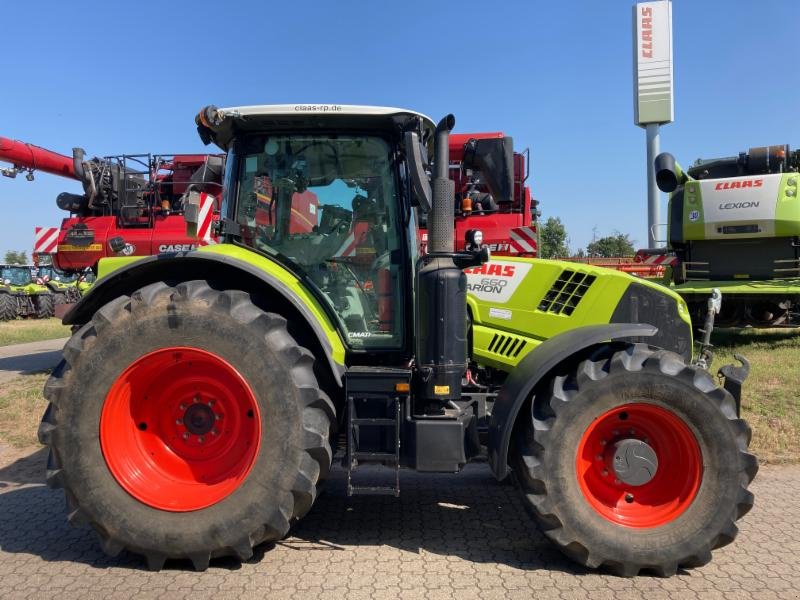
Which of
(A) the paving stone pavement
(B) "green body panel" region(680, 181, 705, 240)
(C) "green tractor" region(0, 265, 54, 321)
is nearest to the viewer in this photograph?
(A) the paving stone pavement

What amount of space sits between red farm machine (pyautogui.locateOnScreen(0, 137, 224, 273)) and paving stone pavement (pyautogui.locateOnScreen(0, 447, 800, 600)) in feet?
18.4

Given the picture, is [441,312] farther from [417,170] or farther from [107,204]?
[107,204]

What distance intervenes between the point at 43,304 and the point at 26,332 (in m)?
6.09

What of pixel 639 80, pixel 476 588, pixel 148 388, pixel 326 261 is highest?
pixel 639 80

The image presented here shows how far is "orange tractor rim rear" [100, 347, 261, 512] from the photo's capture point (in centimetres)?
287

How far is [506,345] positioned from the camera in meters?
3.52

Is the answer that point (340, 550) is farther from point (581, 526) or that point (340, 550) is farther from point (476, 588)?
point (581, 526)

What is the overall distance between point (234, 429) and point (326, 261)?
110 cm

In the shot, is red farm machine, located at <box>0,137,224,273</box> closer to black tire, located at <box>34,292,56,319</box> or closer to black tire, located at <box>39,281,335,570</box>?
black tire, located at <box>39,281,335,570</box>

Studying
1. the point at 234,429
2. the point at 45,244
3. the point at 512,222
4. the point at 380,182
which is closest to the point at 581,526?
the point at 234,429

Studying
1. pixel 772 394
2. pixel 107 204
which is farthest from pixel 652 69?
pixel 107 204

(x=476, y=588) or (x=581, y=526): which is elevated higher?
(x=581, y=526)

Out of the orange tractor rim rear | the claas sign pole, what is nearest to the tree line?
the claas sign pole

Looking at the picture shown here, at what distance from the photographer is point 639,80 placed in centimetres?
1852
